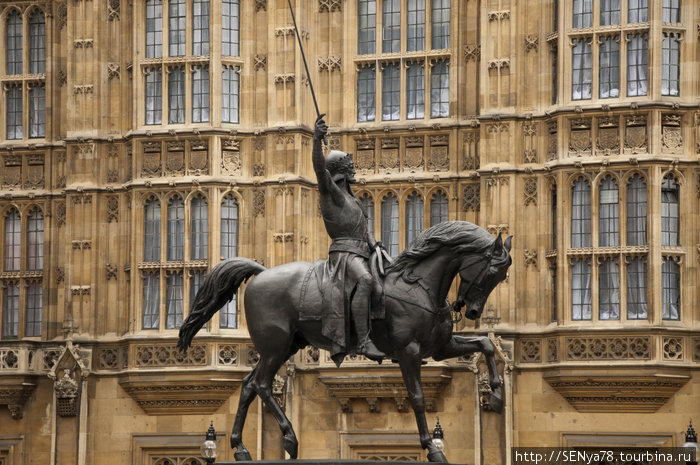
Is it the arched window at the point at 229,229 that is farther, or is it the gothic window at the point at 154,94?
the gothic window at the point at 154,94

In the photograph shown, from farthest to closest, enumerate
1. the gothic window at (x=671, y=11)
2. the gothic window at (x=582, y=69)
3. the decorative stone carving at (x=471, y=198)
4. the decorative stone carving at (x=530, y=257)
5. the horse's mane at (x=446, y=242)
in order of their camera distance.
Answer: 1. the decorative stone carving at (x=471, y=198)
2. the decorative stone carving at (x=530, y=257)
3. the gothic window at (x=582, y=69)
4. the gothic window at (x=671, y=11)
5. the horse's mane at (x=446, y=242)

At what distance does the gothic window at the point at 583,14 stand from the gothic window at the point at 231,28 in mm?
7005

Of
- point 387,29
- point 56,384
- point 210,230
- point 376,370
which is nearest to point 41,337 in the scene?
point 56,384

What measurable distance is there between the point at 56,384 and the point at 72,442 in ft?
4.07

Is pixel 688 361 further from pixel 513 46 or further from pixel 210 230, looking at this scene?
pixel 210 230

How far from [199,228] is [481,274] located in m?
17.9

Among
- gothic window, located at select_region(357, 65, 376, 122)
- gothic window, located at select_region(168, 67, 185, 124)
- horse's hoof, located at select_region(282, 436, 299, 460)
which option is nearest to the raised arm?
horse's hoof, located at select_region(282, 436, 299, 460)

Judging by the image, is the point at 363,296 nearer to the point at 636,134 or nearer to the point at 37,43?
the point at 636,134

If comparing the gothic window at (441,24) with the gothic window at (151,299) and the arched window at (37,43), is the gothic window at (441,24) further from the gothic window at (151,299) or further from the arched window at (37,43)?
the arched window at (37,43)

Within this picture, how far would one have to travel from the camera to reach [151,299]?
34094 millimetres

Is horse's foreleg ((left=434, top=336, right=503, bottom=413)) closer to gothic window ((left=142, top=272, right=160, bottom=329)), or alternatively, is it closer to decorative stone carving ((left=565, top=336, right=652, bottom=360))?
decorative stone carving ((left=565, top=336, right=652, bottom=360))

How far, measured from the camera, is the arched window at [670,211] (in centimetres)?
3156

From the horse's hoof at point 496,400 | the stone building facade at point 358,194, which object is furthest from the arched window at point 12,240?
the horse's hoof at point 496,400

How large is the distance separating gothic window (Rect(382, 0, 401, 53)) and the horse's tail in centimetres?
1735
